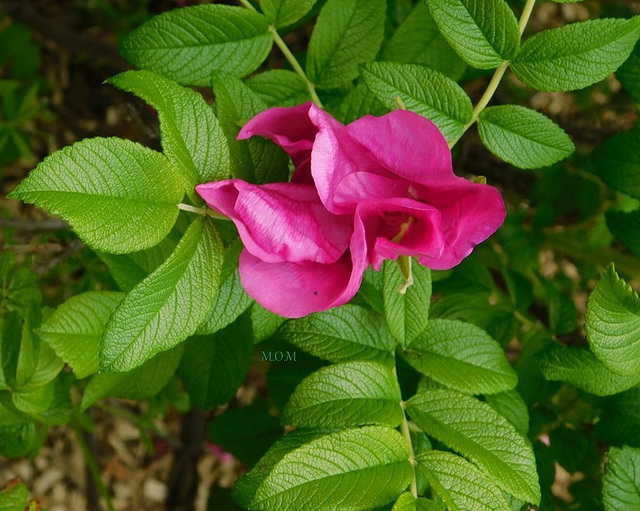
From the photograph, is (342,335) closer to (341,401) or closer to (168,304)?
(341,401)

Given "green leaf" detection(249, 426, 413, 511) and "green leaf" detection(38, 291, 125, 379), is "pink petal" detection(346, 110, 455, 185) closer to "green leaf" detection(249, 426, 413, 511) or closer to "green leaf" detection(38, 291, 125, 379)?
"green leaf" detection(249, 426, 413, 511)

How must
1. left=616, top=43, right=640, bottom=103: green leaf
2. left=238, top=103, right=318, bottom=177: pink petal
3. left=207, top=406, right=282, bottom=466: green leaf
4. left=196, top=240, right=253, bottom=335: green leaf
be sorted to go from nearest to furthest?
left=238, top=103, right=318, bottom=177: pink petal, left=196, top=240, right=253, bottom=335: green leaf, left=616, top=43, right=640, bottom=103: green leaf, left=207, top=406, right=282, bottom=466: green leaf

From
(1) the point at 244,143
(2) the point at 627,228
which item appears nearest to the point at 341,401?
(1) the point at 244,143

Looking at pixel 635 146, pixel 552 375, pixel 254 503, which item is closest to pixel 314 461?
pixel 254 503

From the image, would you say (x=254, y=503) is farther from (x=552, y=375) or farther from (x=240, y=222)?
(x=552, y=375)

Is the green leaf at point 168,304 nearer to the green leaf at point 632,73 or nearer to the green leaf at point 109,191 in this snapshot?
the green leaf at point 109,191

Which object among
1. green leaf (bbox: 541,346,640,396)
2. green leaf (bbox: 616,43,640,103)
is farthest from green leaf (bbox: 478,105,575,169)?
green leaf (bbox: 541,346,640,396)
